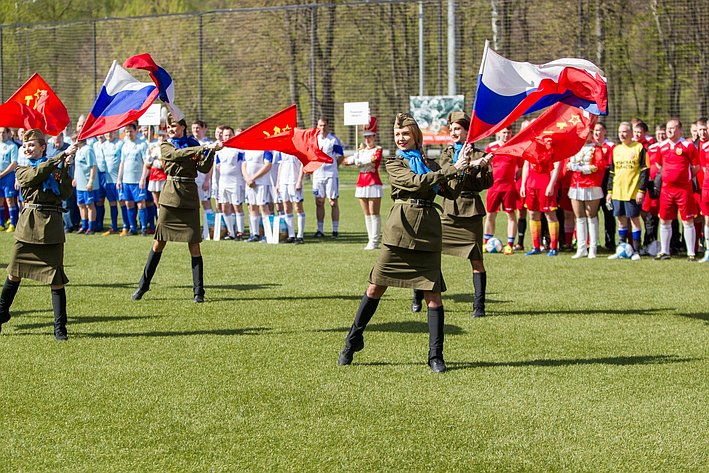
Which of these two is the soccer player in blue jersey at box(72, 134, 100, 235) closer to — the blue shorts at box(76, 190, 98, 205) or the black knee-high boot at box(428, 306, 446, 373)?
the blue shorts at box(76, 190, 98, 205)

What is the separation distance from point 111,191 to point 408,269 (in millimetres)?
12499

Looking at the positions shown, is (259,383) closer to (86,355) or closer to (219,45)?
(86,355)

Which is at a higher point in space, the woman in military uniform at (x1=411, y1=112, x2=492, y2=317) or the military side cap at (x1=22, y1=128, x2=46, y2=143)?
the military side cap at (x1=22, y1=128, x2=46, y2=143)

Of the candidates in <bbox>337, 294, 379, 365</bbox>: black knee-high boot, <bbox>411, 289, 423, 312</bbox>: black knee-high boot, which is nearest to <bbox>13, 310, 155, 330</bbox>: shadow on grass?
<bbox>411, 289, 423, 312</bbox>: black knee-high boot

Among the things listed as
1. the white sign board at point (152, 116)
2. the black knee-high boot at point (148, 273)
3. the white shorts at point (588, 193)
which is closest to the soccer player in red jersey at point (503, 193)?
the white shorts at point (588, 193)

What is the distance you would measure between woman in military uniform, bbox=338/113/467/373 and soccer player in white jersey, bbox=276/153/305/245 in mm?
9570

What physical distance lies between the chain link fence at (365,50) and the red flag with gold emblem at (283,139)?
1632 cm

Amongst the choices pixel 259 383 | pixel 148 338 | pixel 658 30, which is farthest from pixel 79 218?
pixel 658 30

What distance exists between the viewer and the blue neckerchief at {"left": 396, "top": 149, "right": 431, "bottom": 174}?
23.6ft

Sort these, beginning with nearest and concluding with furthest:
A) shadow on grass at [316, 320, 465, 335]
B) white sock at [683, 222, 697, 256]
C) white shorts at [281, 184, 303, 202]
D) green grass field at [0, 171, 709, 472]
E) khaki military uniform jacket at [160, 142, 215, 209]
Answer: green grass field at [0, 171, 709, 472]
shadow on grass at [316, 320, 465, 335]
khaki military uniform jacket at [160, 142, 215, 209]
white sock at [683, 222, 697, 256]
white shorts at [281, 184, 303, 202]

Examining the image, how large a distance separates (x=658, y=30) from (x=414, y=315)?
23547 mm

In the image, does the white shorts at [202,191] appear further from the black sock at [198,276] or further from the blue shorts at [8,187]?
the black sock at [198,276]

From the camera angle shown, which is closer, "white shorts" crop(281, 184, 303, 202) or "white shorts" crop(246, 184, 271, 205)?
"white shorts" crop(281, 184, 303, 202)

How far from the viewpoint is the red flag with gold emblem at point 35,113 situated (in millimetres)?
9352
